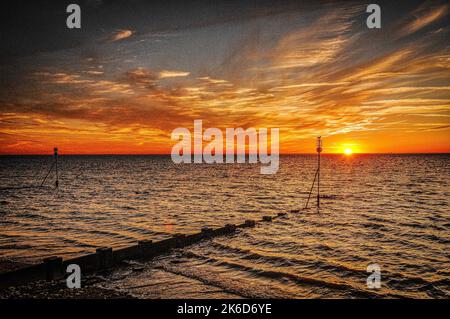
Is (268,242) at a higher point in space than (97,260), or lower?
lower

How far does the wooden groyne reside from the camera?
1208 centimetres

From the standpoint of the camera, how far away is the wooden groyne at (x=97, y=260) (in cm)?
1208

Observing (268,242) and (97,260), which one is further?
(268,242)

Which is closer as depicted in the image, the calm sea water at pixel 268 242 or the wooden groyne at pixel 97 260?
the wooden groyne at pixel 97 260

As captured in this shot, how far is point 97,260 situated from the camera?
14430 millimetres

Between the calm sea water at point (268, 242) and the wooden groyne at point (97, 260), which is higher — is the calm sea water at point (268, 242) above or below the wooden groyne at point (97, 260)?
below

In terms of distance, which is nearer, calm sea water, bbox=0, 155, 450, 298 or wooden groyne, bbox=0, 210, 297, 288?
wooden groyne, bbox=0, 210, 297, 288

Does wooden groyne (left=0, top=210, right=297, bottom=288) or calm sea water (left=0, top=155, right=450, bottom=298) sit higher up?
wooden groyne (left=0, top=210, right=297, bottom=288)
